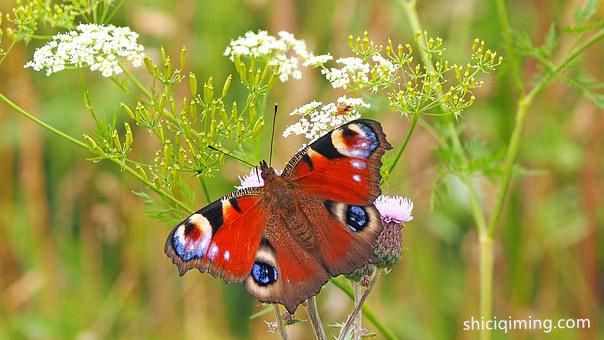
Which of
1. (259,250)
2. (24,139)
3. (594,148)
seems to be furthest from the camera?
(24,139)

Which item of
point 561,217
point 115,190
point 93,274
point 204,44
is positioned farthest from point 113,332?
point 561,217

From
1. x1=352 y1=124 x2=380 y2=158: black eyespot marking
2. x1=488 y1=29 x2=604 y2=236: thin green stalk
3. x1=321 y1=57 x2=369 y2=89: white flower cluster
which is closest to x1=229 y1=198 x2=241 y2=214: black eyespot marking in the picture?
x1=352 y1=124 x2=380 y2=158: black eyespot marking

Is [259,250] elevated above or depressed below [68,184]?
below

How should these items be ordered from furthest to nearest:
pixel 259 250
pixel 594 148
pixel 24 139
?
pixel 24 139 < pixel 594 148 < pixel 259 250

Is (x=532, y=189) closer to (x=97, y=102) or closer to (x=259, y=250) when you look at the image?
(x=97, y=102)

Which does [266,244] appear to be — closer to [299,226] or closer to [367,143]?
[299,226]

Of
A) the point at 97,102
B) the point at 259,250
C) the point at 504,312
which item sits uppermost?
the point at 97,102

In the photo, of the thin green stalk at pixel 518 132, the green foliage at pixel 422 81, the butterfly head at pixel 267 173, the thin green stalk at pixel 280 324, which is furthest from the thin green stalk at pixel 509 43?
the thin green stalk at pixel 280 324
